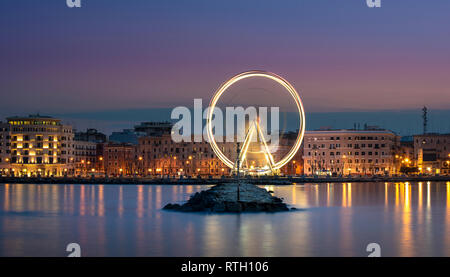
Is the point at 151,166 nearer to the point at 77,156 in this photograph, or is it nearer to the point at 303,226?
the point at 77,156

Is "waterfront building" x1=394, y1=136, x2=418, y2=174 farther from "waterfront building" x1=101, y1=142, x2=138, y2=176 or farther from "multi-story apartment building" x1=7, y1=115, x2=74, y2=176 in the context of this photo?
"multi-story apartment building" x1=7, y1=115, x2=74, y2=176

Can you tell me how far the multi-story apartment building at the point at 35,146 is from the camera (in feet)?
392

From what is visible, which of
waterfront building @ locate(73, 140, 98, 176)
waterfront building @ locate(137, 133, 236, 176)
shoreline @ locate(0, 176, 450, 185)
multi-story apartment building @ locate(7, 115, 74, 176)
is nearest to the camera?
shoreline @ locate(0, 176, 450, 185)

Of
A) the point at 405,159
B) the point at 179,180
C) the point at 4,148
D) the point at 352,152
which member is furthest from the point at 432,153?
the point at 4,148

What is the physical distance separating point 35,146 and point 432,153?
6511 centimetres

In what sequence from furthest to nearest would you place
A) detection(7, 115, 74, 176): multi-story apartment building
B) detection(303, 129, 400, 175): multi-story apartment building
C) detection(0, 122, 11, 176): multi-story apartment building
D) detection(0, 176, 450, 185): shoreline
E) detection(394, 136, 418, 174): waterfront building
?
detection(394, 136, 418, 174): waterfront building < detection(0, 122, 11, 176): multi-story apartment building < detection(7, 115, 74, 176): multi-story apartment building < detection(303, 129, 400, 175): multi-story apartment building < detection(0, 176, 450, 185): shoreline

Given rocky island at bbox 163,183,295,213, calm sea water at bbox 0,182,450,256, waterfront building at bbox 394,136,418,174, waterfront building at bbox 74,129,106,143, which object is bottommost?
calm sea water at bbox 0,182,450,256

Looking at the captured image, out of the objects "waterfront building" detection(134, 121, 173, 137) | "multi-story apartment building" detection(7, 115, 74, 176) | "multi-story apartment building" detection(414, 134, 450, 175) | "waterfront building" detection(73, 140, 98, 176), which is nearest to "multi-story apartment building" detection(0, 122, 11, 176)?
"multi-story apartment building" detection(7, 115, 74, 176)

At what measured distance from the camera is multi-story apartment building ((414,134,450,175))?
12312cm

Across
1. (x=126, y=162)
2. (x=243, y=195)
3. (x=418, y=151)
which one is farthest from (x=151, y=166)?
(x=243, y=195)

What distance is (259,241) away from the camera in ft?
110

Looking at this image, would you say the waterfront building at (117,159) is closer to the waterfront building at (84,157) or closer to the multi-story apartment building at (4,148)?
the waterfront building at (84,157)

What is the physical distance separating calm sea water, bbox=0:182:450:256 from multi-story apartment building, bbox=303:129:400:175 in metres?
64.2

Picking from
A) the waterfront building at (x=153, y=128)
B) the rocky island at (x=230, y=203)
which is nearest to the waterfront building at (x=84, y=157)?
the waterfront building at (x=153, y=128)
